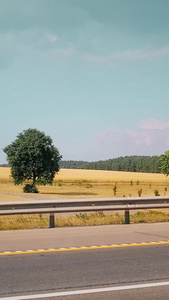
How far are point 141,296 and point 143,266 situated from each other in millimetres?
1961

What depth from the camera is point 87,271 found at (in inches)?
314

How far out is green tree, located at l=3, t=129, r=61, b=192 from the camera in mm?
51938

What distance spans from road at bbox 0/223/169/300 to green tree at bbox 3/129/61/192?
40032mm

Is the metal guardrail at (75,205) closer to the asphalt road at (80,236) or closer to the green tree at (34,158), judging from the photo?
the asphalt road at (80,236)

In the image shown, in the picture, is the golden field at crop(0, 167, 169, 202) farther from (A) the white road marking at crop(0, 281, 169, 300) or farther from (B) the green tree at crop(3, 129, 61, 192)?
(A) the white road marking at crop(0, 281, 169, 300)

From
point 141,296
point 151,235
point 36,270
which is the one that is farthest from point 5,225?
point 141,296

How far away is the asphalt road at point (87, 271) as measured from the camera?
6754mm

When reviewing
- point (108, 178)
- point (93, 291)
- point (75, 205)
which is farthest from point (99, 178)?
point (93, 291)

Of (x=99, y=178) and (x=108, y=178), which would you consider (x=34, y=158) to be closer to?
(x=99, y=178)

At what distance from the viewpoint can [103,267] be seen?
27.3 feet

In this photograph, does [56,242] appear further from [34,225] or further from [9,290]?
[9,290]

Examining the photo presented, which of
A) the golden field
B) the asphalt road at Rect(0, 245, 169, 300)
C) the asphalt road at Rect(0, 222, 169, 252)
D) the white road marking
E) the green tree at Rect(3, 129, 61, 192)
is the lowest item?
the golden field

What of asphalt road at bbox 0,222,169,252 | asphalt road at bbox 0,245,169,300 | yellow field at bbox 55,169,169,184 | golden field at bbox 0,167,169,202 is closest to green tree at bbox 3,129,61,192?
golden field at bbox 0,167,169,202

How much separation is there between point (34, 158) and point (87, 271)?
4458 centimetres
